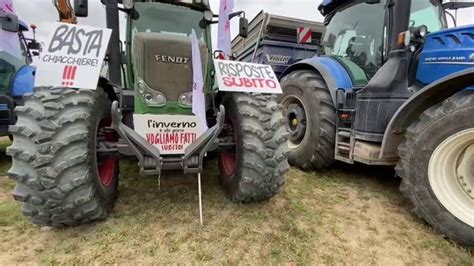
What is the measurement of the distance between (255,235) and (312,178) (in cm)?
157

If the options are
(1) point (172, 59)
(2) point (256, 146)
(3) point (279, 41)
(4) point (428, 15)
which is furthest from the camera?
(3) point (279, 41)

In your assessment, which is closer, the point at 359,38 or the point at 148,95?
the point at 148,95

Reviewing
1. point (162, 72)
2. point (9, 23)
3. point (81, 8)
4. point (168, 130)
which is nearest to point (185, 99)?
point (162, 72)

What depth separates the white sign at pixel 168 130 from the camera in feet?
7.18

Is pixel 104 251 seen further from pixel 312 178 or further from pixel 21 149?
pixel 312 178

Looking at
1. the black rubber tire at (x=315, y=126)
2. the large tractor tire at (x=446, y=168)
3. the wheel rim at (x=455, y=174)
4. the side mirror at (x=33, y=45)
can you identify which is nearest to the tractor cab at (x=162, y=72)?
the black rubber tire at (x=315, y=126)

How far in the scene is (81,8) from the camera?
7.29 ft

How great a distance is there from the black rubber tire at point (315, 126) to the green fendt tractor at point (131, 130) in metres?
1.23

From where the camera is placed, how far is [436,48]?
8.69ft

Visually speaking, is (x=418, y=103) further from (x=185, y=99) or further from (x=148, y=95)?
(x=148, y=95)

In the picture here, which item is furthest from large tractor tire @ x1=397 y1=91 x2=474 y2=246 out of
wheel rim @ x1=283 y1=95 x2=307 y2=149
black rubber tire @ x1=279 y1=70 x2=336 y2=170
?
wheel rim @ x1=283 y1=95 x2=307 y2=149

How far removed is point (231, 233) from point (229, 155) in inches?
31.7

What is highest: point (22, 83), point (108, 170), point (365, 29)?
point (365, 29)

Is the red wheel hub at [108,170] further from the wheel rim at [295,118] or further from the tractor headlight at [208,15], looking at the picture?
the wheel rim at [295,118]
